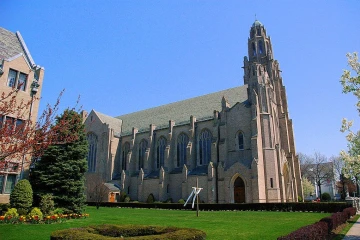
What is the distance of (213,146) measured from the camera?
1594 inches

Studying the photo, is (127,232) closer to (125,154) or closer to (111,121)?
(125,154)

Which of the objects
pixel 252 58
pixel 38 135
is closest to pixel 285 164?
pixel 252 58

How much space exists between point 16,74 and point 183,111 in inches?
1322

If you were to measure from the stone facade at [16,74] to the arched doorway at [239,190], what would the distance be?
84.9ft

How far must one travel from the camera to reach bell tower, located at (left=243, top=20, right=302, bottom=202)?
1411 inches

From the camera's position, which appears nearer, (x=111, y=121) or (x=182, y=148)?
(x=182, y=148)

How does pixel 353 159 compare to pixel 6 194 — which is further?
pixel 6 194

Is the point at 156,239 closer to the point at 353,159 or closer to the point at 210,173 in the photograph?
the point at 353,159

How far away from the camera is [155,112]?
57.4 metres

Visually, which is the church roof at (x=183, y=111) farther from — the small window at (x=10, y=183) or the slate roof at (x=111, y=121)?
the small window at (x=10, y=183)

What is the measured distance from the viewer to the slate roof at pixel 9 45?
21.1 meters

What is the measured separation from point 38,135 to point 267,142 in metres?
33.6

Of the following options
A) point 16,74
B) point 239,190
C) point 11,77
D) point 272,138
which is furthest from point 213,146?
point 11,77

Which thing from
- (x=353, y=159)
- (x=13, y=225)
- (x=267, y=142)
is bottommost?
(x=13, y=225)
